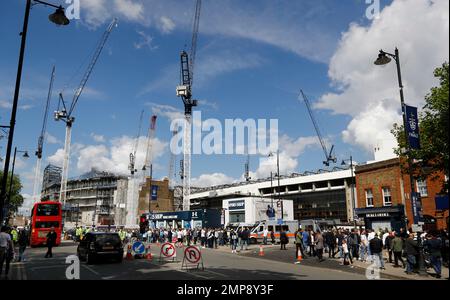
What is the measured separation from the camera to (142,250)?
20.9 metres

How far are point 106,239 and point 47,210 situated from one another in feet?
52.0

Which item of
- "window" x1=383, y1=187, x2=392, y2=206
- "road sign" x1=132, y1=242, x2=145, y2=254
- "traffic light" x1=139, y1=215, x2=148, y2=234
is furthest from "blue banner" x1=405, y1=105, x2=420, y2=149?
"traffic light" x1=139, y1=215, x2=148, y2=234

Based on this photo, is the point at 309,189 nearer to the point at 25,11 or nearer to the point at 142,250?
the point at 142,250

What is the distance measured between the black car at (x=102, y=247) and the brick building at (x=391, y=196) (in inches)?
762

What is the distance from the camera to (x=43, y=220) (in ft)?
102

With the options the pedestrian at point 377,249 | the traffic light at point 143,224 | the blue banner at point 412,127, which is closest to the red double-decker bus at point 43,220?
the traffic light at point 143,224

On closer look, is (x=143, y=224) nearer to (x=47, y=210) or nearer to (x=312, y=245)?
(x=47, y=210)

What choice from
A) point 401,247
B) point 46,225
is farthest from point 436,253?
point 46,225

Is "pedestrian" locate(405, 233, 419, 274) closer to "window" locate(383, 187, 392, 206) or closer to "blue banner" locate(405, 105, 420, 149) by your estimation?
"blue banner" locate(405, 105, 420, 149)

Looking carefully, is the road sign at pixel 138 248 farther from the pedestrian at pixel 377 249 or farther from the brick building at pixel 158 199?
the brick building at pixel 158 199

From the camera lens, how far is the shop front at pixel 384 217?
28938mm

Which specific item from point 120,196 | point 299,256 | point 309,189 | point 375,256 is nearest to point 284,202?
point 299,256
